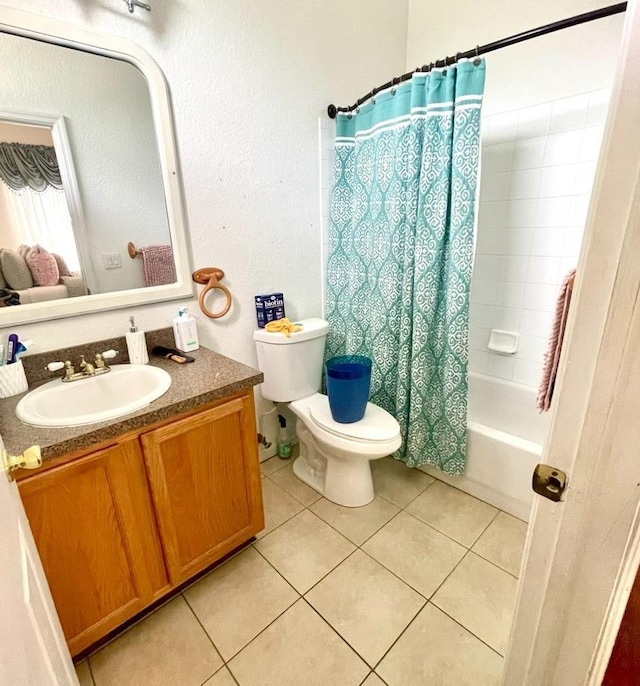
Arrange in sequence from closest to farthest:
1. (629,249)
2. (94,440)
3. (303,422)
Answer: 1. (629,249)
2. (94,440)
3. (303,422)

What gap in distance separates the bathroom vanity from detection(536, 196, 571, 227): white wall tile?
5.25 ft

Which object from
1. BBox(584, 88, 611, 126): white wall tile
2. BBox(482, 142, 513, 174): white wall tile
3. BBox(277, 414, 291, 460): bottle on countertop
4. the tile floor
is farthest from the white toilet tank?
BBox(584, 88, 611, 126): white wall tile

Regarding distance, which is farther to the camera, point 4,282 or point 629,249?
point 4,282

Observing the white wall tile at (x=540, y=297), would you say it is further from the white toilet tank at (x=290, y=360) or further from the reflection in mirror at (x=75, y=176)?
the reflection in mirror at (x=75, y=176)

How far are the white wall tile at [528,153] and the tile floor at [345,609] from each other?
167 cm

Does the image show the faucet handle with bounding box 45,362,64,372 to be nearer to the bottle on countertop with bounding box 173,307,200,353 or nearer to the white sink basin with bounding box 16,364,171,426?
the white sink basin with bounding box 16,364,171,426

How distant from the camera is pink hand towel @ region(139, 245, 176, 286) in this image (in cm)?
145

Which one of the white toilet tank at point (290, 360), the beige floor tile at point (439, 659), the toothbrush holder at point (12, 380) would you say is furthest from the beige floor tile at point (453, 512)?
the toothbrush holder at point (12, 380)

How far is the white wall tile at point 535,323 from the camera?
187 centimetres

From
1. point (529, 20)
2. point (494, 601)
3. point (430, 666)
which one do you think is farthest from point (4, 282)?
point (529, 20)

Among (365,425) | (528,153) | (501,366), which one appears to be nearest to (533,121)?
(528,153)

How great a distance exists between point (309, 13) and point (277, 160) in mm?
671

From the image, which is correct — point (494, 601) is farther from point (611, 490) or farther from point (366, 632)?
point (611, 490)

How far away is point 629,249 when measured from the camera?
0.39 metres
